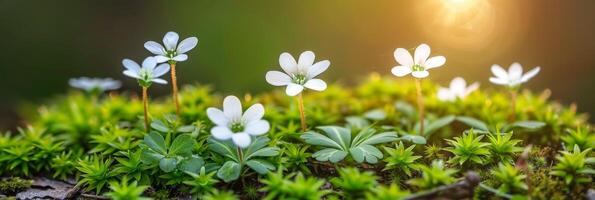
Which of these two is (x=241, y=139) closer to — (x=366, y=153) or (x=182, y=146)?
(x=182, y=146)

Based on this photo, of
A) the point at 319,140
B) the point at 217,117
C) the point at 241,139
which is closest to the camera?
the point at 241,139

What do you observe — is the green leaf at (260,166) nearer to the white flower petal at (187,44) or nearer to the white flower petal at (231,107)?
the white flower petal at (231,107)

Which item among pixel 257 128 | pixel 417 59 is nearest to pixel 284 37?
pixel 417 59

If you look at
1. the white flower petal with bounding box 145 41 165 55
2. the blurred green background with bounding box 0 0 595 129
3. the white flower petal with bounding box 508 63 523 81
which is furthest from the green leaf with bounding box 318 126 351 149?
the blurred green background with bounding box 0 0 595 129

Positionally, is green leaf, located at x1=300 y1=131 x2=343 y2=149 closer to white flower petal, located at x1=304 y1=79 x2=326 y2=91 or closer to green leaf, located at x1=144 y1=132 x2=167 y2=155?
white flower petal, located at x1=304 y1=79 x2=326 y2=91

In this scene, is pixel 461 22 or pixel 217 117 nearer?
pixel 217 117
